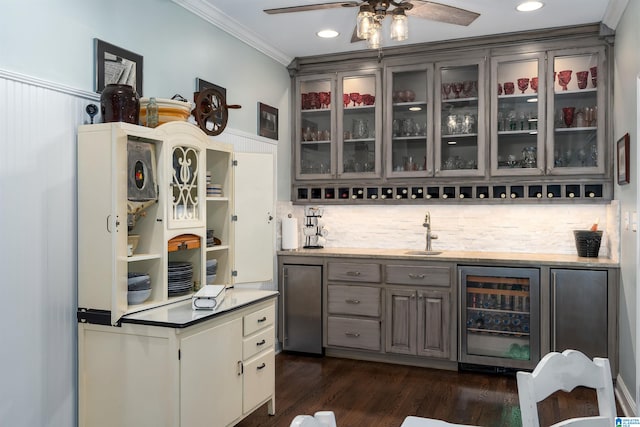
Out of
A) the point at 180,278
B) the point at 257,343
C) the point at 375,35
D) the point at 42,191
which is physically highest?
the point at 375,35

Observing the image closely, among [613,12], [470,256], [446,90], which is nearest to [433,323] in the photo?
[470,256]

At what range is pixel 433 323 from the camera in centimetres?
439

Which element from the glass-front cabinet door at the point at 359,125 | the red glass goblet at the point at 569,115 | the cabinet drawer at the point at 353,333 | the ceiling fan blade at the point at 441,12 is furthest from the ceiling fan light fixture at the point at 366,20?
the cabinet drawer at the point at 353,333

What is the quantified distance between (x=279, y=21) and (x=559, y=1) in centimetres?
205

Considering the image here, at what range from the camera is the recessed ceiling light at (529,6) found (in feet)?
12.3

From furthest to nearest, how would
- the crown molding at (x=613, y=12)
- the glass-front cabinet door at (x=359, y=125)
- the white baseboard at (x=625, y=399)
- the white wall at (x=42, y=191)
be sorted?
1. the glass-front cabinet door at (x=359, y=125)
2. the crown molding at (x=613, y=12)
3. the white baseboard at (x=625, y=399)
4. the white wall at (x=42, y=191)

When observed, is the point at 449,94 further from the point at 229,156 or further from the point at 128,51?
the point at 128,51

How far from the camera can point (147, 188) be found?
9.11 ft

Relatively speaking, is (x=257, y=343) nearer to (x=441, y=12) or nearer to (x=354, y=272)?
(x=354, y=272)

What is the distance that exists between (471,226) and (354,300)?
1.31 meters

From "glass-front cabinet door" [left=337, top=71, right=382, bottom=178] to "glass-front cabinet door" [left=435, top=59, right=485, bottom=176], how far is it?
1.86 ft

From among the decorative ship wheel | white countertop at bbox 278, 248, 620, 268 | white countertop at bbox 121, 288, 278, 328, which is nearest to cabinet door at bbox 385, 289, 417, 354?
white countertop at bbox 278, 248, 620, 268

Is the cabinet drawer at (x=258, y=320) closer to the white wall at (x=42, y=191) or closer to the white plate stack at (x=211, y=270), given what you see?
the white plate stack at (x=211, y=270)

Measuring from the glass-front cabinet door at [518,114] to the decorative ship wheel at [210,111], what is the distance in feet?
7.51
